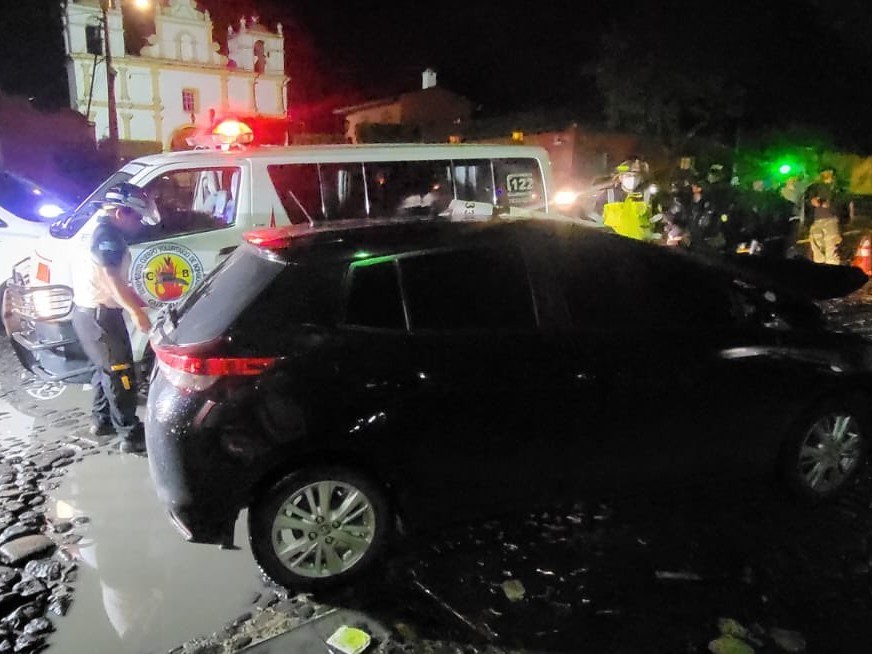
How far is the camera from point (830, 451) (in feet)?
13.9

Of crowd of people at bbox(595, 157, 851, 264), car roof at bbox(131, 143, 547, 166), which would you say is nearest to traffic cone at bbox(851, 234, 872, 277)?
crowd of people at bbox(595, 157, 851, 264)

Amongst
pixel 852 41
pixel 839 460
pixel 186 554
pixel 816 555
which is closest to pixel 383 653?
pixel 186 554

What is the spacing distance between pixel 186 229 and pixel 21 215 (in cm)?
375

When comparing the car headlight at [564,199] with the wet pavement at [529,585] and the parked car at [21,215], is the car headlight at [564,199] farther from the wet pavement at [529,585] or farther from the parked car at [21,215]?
the parked car at [21,215]

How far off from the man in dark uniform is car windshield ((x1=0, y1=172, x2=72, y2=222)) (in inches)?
164

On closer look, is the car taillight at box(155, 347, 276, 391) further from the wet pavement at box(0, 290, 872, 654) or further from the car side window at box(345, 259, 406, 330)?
the wet pavement at box(0, 290, 872, 654)

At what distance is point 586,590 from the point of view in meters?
3.52

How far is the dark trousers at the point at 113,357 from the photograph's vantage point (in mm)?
5250

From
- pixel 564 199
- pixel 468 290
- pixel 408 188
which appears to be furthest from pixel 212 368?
pixel 564 199

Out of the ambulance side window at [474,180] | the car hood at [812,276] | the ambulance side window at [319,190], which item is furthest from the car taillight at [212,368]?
the car hood at [812,276]

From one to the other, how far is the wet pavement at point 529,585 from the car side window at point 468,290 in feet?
3.68

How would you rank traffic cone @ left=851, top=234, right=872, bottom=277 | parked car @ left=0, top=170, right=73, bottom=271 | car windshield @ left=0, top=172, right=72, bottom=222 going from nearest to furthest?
parked car @ left=0, top=170, right=73, bottom=271
car windshield @ left=0, top=172, right=72, bottom=222
traffic cone @ left=851, top=234, right=872, bottom=277

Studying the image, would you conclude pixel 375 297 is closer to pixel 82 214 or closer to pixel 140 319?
pixel 140 319

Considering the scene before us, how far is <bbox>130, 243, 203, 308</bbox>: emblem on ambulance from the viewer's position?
6.06 meters
